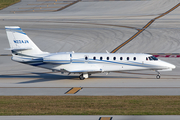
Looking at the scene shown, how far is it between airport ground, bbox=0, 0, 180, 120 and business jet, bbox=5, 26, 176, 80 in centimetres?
117

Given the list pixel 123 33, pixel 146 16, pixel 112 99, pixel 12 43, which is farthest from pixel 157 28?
pixel 112 99

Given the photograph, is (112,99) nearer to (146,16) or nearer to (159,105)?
(159,105)

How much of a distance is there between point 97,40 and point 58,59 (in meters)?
24.0

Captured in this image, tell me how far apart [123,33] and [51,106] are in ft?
131

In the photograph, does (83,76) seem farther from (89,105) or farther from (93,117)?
(93,117)

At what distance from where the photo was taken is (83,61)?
31750mm

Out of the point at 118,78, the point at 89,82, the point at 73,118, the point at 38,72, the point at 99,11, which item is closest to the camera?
the point at 73,118

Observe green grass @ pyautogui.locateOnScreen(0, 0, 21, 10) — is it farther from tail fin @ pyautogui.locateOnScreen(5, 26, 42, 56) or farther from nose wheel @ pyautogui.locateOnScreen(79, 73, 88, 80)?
nose wheel @ pyautogui.locateOnScreen(79, 73, 88, 80)

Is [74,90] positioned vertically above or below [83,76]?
below

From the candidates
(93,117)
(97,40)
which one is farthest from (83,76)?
(97,40)

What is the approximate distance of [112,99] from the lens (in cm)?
2256

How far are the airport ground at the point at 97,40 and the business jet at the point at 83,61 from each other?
3.84 ft

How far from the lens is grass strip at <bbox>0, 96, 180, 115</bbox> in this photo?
18.6 m

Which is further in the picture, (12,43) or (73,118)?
(12,43)
